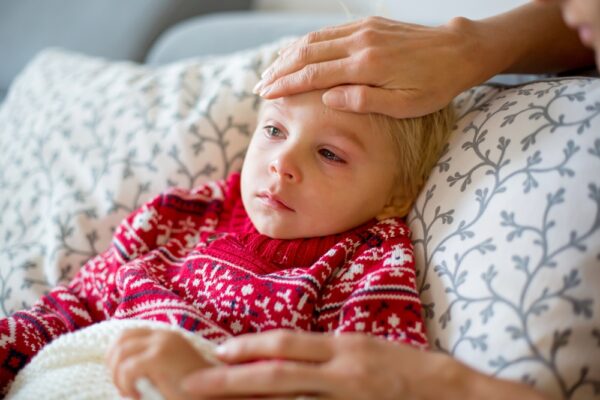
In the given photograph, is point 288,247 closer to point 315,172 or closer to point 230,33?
point 315,172

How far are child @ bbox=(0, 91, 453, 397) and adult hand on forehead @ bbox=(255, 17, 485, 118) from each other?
37mm

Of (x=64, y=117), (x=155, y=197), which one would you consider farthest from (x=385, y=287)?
(x=64, y=117)

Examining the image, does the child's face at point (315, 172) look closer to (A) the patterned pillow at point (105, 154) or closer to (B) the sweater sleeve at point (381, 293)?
(B) the sweater sleeve at point (381, 293)

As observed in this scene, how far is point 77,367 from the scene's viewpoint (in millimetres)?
806

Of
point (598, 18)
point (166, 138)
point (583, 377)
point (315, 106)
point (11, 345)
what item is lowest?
point (11, 345)

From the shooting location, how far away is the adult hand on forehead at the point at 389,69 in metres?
0.91

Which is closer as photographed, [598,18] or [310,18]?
[598,18]

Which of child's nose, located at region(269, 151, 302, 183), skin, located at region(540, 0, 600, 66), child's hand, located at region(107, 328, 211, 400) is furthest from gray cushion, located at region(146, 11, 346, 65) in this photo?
child's hand, located at region(107, 328, 211, 400)

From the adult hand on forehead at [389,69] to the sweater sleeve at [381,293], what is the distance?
8.8 inches

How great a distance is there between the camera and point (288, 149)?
3.09 ft

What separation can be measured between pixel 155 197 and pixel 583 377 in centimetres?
82

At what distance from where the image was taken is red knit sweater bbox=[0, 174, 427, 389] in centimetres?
84

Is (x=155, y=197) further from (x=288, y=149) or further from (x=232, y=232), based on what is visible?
(x=288, y=149)

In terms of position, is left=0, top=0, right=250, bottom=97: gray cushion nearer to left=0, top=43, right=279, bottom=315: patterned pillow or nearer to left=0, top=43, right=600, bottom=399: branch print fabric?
left=0, top=43, right=600, bottom=399: branch print fabric
